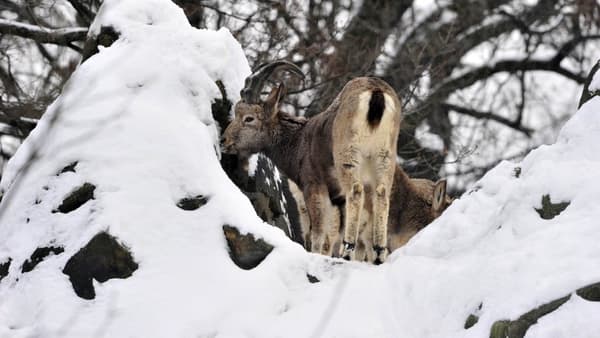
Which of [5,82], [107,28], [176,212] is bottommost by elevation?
[5,82]

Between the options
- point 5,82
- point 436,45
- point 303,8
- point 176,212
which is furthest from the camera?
Result: point 436,45

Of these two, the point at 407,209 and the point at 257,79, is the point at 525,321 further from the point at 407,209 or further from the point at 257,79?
the point at 257,79

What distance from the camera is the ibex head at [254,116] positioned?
10172 millimetres

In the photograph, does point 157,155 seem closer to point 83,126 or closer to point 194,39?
A: point 83,126

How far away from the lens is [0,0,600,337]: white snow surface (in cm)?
669

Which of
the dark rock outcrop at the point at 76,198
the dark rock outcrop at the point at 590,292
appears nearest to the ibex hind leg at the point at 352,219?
the dark rock outcrop at the point at 76,198

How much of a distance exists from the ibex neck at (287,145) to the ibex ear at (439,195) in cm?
154

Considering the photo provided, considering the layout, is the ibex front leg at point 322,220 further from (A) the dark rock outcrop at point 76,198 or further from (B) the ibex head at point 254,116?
(A) the dark rock outcrop at point 76,198

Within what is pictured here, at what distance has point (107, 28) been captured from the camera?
9508 millimetres

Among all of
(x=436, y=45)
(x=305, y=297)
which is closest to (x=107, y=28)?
(x=305, y=297)

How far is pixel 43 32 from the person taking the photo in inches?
460

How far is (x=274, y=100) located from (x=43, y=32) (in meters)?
3.00

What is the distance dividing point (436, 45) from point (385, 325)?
8985mm

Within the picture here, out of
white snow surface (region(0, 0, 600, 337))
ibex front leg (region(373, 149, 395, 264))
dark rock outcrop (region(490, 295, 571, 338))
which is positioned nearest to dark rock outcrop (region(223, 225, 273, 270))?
white snow surface (region(0, 0, 600, 337))
